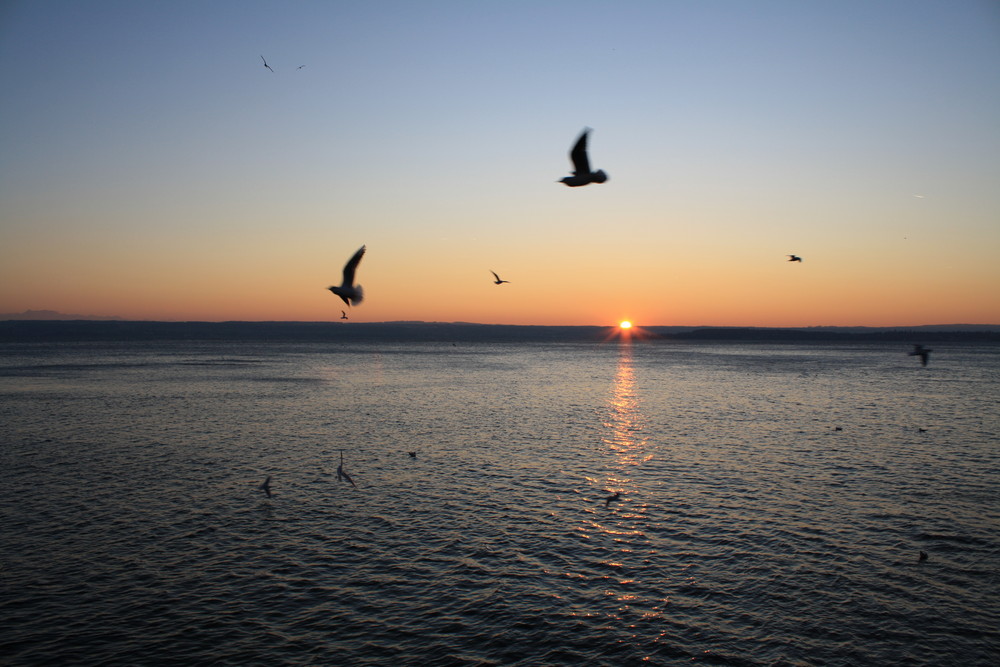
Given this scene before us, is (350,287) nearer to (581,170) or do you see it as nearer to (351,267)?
(351,267)

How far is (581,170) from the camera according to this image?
15.3m

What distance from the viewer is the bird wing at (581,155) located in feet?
49.2

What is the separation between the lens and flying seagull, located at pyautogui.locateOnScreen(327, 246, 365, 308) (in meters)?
14.8

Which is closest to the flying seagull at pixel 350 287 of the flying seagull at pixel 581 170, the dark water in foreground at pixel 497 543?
the flying seagull at pixel 581 170

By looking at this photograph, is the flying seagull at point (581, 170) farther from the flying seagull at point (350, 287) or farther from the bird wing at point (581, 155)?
the flying seagull at point (350, 287)

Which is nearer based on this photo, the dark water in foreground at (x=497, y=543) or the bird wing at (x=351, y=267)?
the bird wing at (x=351, y=267)

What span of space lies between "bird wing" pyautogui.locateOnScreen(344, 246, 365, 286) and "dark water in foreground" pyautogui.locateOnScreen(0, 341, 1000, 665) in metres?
8.35

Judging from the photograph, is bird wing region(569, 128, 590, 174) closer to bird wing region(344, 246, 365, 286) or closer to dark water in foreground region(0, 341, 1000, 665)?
bird wing region(344, 246, 365, 286)

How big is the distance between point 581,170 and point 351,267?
18.1 ft

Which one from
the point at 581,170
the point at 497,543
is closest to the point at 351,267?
the point at 581,170

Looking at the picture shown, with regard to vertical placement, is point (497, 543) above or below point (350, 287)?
below

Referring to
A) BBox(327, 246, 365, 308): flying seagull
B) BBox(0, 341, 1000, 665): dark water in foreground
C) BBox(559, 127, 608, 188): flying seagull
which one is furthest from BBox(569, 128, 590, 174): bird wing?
BBox(0, 341, 1000, 665): dark water in foreground

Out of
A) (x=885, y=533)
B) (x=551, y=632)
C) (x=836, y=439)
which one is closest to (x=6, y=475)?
(x=551, y=632)

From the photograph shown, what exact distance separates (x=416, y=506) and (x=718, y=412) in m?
35.7
